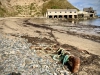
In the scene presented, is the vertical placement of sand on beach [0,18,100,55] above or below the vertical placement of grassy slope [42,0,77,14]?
→ below

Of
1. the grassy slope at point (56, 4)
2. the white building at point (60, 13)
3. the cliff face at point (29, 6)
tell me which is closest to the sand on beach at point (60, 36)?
the white building at point (60, 13)

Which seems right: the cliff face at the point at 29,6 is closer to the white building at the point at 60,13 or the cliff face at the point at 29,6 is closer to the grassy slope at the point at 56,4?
the grassy slope at the point at 56,4

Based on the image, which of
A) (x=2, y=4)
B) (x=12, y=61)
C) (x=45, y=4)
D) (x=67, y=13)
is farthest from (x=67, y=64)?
(x=45, y=4)

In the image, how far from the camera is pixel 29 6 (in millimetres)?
118125

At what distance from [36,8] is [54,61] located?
345 feet

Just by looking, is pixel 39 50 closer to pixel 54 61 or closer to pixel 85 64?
pixel 54 61

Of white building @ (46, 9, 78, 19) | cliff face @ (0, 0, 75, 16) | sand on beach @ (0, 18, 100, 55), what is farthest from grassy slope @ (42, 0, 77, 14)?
sand on beach @ (0, 18, 100, 55)

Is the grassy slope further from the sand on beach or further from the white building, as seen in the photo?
the sand on beach

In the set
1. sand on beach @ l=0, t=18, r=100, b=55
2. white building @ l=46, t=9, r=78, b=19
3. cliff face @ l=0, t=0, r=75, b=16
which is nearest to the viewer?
sand on beach @ l=0, t=18, r=100, b=55

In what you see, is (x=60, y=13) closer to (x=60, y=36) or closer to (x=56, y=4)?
(x=56, y=4)

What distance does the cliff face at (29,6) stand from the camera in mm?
108756

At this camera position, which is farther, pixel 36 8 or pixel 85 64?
pixel 36 8

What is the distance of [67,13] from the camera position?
332 ft

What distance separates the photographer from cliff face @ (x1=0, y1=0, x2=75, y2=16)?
108756 millimetres
